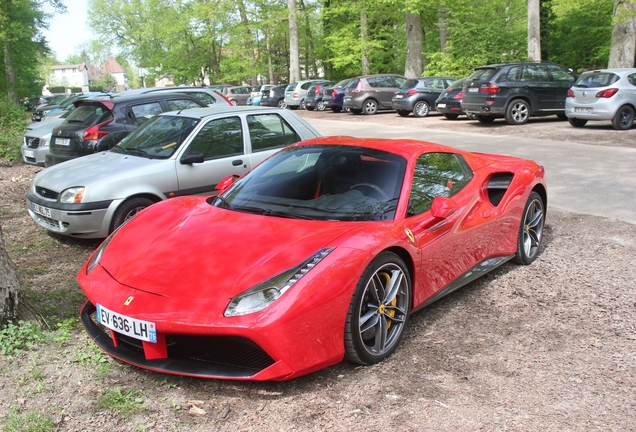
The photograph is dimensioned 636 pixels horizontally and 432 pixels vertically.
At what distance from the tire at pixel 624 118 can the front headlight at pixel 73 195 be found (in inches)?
551

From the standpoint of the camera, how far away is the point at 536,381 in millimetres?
3408

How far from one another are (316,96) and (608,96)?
16774 millimetres

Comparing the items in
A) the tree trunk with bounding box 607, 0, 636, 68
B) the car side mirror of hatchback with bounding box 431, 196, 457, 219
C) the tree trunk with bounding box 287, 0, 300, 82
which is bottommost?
the car side mirror of hatchback with bounding box 431, 196, 457, 219

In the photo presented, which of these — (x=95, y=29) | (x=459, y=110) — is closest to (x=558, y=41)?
(x=459, y=110)

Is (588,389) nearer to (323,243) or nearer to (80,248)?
(323,243)

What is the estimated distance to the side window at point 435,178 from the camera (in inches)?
166

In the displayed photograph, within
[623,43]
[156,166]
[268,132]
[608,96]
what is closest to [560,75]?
[608,96]

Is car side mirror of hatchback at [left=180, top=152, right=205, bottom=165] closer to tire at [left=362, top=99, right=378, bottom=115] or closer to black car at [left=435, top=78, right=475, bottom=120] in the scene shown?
black car at [left=435, top=78, right=475, bottom=120]

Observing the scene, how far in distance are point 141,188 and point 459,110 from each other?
15862 mm

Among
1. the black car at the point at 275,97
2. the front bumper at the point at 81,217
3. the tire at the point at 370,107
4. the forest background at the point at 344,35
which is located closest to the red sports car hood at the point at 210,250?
the front bumper at the point at 81,217

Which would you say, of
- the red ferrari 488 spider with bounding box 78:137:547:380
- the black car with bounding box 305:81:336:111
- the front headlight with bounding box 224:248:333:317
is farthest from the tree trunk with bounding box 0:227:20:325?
the black car with bounding box 305:81:336:111

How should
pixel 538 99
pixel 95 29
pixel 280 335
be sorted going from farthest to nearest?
pixel 95 29 < pixel 538 99 < pixel 280 335

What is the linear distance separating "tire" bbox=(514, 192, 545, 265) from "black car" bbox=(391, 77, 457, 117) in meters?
17.9

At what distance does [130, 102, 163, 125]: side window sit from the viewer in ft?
31.2
